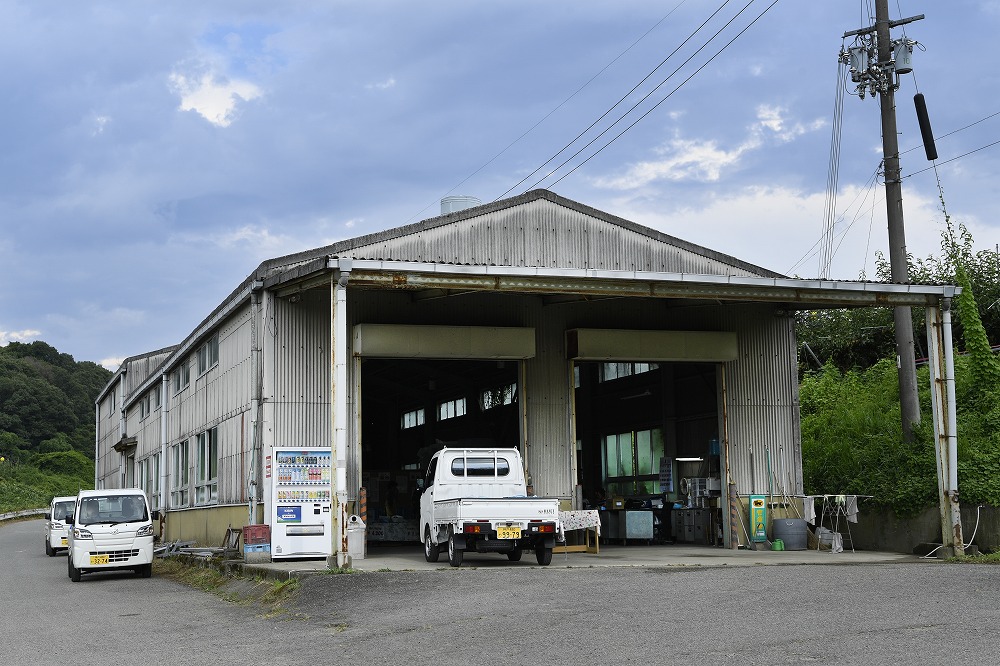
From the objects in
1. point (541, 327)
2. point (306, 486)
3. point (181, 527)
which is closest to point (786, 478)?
point (541, 327)

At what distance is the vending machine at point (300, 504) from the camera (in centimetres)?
1747

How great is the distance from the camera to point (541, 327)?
20266mm

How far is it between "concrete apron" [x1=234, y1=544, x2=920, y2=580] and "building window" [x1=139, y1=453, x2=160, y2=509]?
13801 mm

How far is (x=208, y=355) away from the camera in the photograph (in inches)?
954

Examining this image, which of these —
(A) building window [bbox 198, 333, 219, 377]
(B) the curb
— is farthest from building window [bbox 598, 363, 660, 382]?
(B) the curb

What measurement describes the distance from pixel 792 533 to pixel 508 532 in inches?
258

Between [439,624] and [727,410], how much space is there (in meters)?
11.9

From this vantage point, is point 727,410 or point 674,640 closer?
point 674,640

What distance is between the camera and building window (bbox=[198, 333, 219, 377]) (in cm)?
2326

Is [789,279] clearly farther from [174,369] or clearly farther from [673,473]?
[174,369]

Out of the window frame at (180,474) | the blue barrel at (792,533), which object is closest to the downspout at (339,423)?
the blue barrel at (792,533)

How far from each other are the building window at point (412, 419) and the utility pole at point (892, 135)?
17.2 metres

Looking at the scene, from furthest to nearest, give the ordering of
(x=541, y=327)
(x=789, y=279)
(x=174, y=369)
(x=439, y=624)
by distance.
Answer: (x=174, y=369)
(x=541, y=327)
(x=789, y=279)
(x=439, y=624)

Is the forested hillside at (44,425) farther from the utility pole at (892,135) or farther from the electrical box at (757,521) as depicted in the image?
the utility pole at (892,135)
